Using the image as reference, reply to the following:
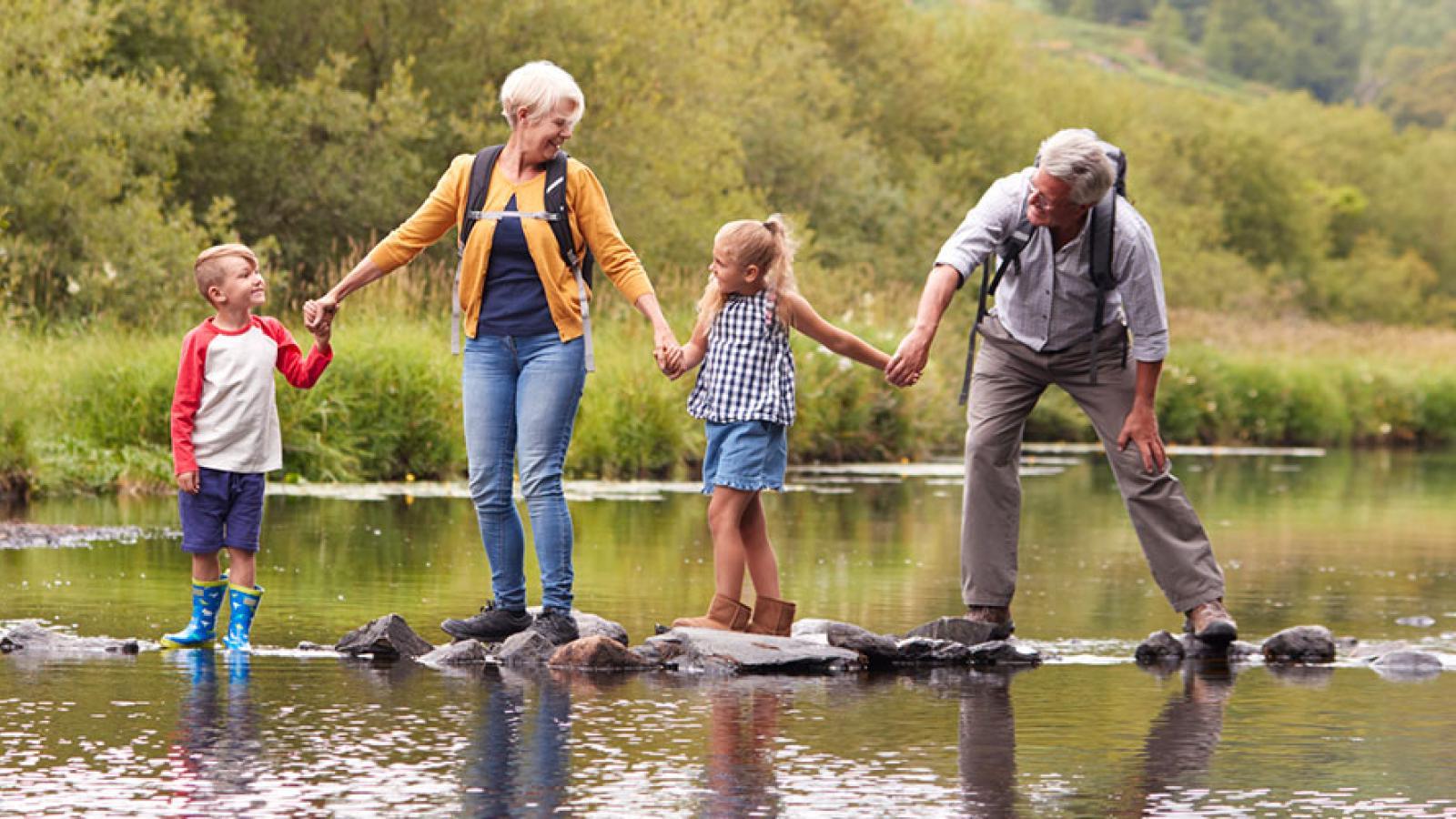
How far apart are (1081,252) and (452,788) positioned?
3.68 m

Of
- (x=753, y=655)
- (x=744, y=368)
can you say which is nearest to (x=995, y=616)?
(x=753, y=655)

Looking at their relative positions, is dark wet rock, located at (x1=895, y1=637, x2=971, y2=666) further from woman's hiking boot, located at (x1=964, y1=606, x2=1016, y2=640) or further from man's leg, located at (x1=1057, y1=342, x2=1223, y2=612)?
man's leg, located at (x1=1057, y1=342, x2=1223, y2=612)

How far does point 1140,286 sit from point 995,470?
3.05 ft

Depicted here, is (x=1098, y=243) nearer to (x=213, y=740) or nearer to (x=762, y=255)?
(x=762, y=255)

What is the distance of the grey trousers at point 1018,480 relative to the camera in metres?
8.59

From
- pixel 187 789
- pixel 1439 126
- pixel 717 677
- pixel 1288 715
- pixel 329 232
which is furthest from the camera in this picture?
pixel 1439 126

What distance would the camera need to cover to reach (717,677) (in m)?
7.75

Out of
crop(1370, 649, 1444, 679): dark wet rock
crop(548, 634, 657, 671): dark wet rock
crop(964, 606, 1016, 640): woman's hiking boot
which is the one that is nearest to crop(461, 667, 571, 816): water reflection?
crop(548, 634, 657, 671): dark wet rock

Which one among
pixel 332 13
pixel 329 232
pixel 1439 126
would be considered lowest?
pixel 329 232

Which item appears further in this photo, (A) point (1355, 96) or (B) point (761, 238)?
(A) point (1355, 96)

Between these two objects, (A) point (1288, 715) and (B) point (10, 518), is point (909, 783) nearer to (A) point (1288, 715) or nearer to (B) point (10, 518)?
(A) point (1288, 715)

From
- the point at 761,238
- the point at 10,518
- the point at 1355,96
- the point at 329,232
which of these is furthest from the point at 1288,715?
the point at 1355,96

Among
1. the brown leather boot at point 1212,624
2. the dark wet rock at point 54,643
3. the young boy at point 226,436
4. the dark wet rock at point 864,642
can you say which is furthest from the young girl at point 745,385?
the dark wet rock at point 54,643

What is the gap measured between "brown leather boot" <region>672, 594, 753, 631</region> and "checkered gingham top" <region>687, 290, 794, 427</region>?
64 cm
